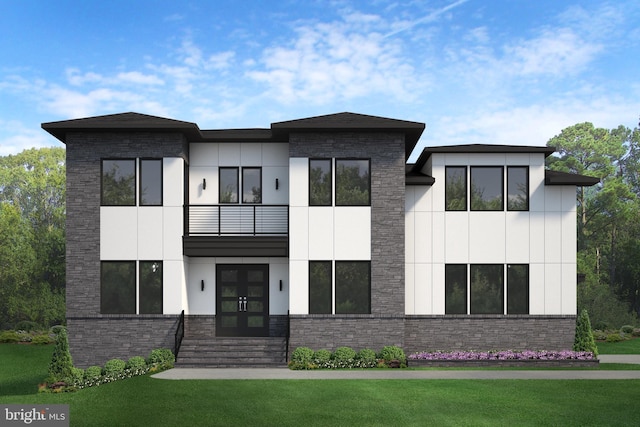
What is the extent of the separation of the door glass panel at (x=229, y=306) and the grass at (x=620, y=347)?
13495mm

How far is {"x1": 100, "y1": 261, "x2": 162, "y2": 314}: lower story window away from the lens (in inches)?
785

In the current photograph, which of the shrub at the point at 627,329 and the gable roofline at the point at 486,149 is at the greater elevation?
the gable roofline at the point at 486,149

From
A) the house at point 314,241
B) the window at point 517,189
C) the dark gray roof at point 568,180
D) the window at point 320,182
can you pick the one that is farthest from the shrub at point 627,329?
the window at point 320,182

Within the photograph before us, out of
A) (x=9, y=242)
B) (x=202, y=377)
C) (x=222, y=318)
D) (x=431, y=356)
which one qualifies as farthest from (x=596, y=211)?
(x=9, y=242)

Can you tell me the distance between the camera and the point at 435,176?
2106 cm

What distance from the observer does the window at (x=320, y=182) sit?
65.6 ft

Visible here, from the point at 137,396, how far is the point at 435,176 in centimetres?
1164

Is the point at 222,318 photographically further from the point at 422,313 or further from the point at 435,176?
the point at 435,176

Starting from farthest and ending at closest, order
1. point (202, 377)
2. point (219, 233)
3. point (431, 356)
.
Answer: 1. point (219, 233)
2. point (431, 356)
3. point (202, 377)

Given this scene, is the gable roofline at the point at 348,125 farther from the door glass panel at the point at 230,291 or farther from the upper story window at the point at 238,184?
the door glass panel at the point at 230,291

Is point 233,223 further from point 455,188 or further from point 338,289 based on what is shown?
point 455,188

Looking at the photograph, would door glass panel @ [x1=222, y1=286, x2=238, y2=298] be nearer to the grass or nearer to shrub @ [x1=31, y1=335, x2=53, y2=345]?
shrub @ [x1=31, y1=335, x2=53, y2=345]

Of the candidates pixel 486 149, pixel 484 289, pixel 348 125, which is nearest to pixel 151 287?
pixel 348 125

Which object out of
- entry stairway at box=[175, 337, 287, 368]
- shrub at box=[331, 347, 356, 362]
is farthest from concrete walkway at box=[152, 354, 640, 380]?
shrub at box=[331, 347, 356, 362]
